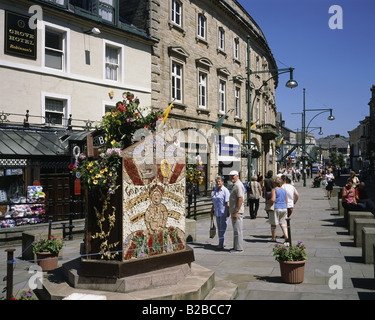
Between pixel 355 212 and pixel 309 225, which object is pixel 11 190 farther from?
pixel 355 212

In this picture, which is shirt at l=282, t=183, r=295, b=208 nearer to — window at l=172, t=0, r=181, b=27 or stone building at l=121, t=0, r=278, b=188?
stone building at l=121, t=0, r=278, b=188

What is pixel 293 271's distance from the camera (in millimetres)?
6906

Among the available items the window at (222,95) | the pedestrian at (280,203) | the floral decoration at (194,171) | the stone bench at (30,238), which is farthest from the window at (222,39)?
the stone bench at (30,238)

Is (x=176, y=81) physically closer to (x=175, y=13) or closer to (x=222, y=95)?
(x=175, y=13)

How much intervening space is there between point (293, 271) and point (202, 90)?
1927 centimetres

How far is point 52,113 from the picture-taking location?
1606 cm

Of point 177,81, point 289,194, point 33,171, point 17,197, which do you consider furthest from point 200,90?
point 289,194

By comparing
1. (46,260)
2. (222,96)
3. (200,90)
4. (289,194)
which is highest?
(222,96)

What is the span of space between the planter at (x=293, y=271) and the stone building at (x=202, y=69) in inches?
452

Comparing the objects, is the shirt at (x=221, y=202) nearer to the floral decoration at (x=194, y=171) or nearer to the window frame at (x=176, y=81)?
the floral decoration at (x=194, y=171)

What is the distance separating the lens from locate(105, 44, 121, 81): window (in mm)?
18297

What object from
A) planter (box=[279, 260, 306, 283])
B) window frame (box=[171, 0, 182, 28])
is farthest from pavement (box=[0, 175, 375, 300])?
window frame (box=[171, 0, 182, 28])

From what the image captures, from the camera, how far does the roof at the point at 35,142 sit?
14031 mm
